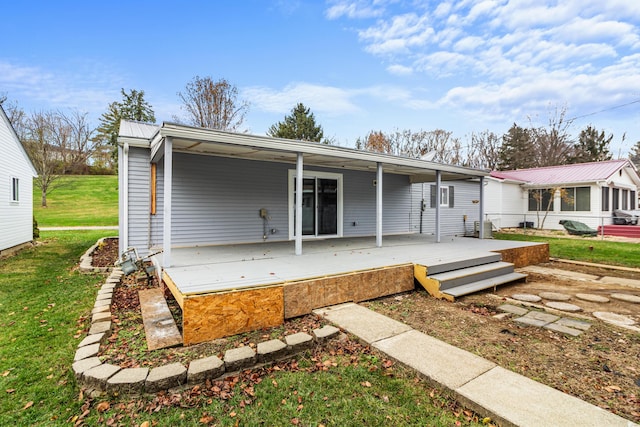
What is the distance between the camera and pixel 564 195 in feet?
50.1

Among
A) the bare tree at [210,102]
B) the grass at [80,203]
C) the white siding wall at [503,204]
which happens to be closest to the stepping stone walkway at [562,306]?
the white siding wall at [503,204]

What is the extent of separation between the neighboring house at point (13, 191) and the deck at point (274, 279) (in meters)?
6.23

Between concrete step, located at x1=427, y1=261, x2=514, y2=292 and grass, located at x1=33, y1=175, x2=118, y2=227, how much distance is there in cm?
1908

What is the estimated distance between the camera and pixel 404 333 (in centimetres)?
327

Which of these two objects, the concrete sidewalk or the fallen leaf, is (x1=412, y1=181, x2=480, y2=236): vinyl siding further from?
the fallen leaf

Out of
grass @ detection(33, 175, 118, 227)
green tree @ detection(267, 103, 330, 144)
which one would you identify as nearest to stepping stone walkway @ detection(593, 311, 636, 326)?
green tree @ detection(267, 103, 330, 144)

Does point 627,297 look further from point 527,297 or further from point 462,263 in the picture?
point 462,263

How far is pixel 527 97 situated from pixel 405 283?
22915 millimetres

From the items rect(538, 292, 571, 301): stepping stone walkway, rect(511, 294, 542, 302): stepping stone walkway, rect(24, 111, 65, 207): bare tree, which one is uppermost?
rect(24, 111, 65, 207): bare tree

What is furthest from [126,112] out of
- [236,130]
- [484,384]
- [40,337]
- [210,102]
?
[484,384]

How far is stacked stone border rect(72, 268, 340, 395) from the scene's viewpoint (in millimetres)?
2322

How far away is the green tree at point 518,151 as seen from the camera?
27.5 m

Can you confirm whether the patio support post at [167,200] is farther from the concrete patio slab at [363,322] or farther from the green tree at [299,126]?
the green tree at [299,126]

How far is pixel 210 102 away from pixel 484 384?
20480mm
